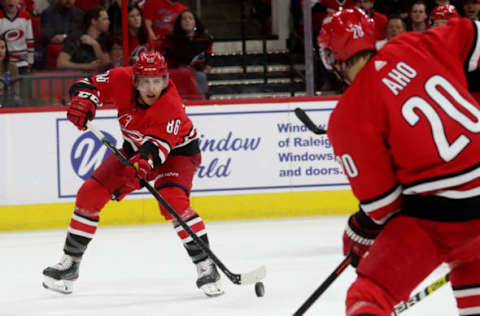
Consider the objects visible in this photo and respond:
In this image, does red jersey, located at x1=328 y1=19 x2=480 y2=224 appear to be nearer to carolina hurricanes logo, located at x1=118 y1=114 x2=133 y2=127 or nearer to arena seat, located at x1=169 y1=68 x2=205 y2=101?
carolina hurricanes logo, located at x1=118 y1=114 x2=133 y2=127

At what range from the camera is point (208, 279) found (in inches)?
140

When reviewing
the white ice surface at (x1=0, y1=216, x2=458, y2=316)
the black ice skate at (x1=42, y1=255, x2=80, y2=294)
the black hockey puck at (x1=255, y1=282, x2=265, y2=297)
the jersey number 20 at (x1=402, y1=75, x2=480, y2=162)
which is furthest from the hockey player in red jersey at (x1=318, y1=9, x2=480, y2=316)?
the black ice skate at (x1=42, y1=255, x2=80, y2=294)

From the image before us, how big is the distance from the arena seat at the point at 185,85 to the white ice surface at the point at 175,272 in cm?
87

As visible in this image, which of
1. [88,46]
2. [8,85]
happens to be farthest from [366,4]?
[8,85]

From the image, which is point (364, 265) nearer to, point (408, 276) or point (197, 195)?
point (408, 276)

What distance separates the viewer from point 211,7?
5.62 meters

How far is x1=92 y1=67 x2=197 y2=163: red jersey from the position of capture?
352 centimetres

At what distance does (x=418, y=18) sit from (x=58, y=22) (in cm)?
245

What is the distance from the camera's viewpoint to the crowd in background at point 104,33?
214 inches

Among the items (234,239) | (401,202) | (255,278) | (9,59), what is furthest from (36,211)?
(401,202)

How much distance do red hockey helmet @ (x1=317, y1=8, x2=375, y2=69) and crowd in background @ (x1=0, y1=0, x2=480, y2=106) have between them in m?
3.62

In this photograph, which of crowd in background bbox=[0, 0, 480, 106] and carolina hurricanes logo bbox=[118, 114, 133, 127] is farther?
crowd in background bbox=[0, 0, 480, 106]

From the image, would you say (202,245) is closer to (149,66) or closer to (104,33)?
(149,66)

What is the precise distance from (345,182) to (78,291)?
2343 millimetres
